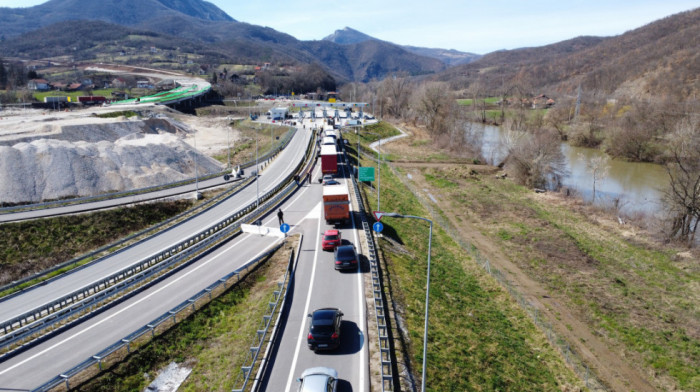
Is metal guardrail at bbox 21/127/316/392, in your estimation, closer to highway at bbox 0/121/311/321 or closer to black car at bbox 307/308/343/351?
highway at bbox 0/121/311/321

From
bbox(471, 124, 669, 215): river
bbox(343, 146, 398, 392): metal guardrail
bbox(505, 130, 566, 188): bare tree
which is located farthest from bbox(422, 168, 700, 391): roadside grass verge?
bbox(343, 146, 398, 392): metal guardrail

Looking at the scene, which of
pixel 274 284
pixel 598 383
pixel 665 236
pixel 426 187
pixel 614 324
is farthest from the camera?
pixel 426 187

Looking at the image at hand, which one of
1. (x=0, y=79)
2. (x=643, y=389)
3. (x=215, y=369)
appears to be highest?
(x=0, y=79)

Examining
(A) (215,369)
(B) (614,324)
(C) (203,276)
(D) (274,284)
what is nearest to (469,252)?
(B) (614,324)

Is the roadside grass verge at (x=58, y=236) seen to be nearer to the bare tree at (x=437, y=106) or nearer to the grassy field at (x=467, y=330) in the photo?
the grassy field at (x=467, y=330)

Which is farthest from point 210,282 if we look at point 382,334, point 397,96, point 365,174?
point 397,96

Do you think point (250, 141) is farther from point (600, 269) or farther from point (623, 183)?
point (600, 269)

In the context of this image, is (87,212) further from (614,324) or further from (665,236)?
(665,236)
